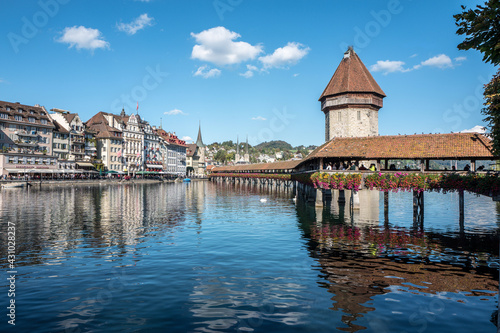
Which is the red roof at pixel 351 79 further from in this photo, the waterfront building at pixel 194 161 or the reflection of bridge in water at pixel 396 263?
the waterfront building at pixel 194 161

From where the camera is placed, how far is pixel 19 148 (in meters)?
80.6

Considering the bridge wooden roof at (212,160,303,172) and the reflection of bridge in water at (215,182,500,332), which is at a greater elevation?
the bridge wooden roof at (212,160,303,172)

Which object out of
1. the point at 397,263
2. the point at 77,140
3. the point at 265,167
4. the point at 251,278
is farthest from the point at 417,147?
the point at 77,140

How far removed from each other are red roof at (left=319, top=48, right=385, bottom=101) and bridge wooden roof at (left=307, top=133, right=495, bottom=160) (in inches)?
906

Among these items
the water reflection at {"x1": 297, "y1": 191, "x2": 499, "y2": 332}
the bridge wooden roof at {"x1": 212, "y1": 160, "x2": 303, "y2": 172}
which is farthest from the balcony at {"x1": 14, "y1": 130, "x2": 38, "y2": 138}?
the water reflection at {"x1": 297, "y1": 191, "x2": 499, "y2": 332}

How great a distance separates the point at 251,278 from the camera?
13508mm

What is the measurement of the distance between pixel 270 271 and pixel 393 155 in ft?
68.7

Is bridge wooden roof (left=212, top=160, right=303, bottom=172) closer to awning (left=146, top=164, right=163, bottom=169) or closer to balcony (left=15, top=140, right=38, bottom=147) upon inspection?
awning (left=146, top=164, right=163, bottom=169)

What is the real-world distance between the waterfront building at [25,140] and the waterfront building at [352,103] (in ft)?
210

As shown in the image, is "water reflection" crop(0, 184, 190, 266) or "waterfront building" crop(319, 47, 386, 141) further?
"waterfront building" crop(319, 47, 386, 141)

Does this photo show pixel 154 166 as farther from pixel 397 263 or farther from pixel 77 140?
pixel 397 263

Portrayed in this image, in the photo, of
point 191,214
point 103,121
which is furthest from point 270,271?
point 103,121

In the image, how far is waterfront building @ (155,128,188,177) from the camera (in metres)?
144

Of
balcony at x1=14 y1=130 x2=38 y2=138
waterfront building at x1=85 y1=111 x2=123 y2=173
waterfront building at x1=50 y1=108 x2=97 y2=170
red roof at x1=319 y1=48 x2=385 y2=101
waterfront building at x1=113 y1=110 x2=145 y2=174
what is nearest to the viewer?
red roof at x1=319 y1=48 x2=385 y2=101
